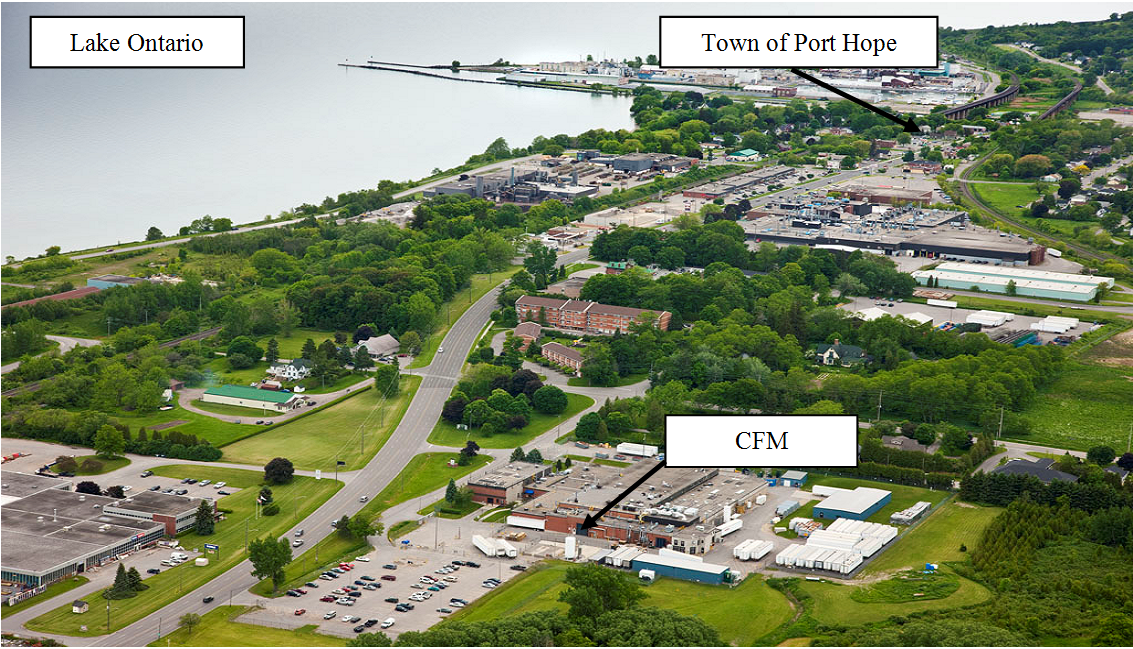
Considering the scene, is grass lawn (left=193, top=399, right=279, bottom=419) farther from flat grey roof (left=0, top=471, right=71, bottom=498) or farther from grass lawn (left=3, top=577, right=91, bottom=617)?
grass lawn (left=3, top=577, right=91, bottom=617)

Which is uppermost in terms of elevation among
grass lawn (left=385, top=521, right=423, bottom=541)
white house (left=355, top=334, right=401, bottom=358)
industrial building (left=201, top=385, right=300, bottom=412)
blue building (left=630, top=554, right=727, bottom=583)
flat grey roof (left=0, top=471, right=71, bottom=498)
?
white house (left=355, top=334, right=401, bottom=358)

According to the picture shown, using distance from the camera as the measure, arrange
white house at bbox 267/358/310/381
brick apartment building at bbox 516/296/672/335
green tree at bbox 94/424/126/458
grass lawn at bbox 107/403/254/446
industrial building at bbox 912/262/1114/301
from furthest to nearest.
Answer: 1. industrial building at bbox 912/262/1114/301
2. brick apartment building at bbox 516/296/672/335
3. white house at bbox 267/358/310/381
4. grass lawn at bbox 107/403/254/446
5. green tree at bbox 94/424/126/458

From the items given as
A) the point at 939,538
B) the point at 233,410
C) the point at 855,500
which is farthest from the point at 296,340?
the point at 939,538

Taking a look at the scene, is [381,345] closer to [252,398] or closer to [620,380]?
[252,398]

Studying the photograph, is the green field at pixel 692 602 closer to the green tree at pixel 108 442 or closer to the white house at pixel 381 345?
the green tree at pixel 108 442

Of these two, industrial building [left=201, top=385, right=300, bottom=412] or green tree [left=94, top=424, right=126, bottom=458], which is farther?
industrial building [left=201, top=385, right=300, bottom=412]

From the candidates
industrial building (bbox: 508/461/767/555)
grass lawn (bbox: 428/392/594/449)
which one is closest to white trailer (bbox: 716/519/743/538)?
industrial building (bbox: 508/461/767/555)

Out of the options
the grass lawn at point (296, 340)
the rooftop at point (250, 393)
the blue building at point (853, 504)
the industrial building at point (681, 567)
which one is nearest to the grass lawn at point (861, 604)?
the industrial building at point (681, 567)
